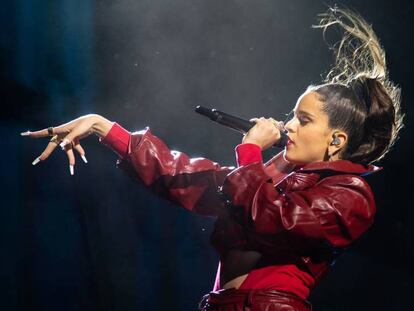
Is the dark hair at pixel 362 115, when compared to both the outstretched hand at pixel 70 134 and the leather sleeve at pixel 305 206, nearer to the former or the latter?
the leather sleeve at pixel 305 206

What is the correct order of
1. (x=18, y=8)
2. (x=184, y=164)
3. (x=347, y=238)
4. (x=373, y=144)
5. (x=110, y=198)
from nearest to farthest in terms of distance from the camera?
(x=347, y=238) < (x=373, y=144) < (x=184, y=164) < (x=18, y=8) < (x=110, y=198)

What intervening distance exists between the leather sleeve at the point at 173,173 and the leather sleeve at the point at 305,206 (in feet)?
1.06

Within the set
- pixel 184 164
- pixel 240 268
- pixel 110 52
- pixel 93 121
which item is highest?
pixel 110 52

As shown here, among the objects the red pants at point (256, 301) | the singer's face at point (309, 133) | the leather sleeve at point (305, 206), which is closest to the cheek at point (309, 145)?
the singer's face at point (309, 133)

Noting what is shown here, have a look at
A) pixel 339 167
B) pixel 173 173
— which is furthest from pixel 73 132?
pixel 339 167

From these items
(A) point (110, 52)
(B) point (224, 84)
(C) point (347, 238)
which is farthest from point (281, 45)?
(C) point (347, 238)

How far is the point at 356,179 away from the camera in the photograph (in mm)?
1244

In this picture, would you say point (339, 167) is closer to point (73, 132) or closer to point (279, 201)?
point (279, 201)

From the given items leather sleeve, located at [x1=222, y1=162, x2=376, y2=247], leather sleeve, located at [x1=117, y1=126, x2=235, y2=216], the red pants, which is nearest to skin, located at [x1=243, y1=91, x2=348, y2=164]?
leather sleeve, located at [x1=222, y1=162, x2=376, y2=247]

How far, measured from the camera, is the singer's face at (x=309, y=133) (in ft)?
4.44

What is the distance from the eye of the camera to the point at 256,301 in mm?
1222

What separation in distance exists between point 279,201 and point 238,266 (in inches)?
9.6

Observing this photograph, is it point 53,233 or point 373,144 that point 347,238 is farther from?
point 53,233

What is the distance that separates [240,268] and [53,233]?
59.0 inches
